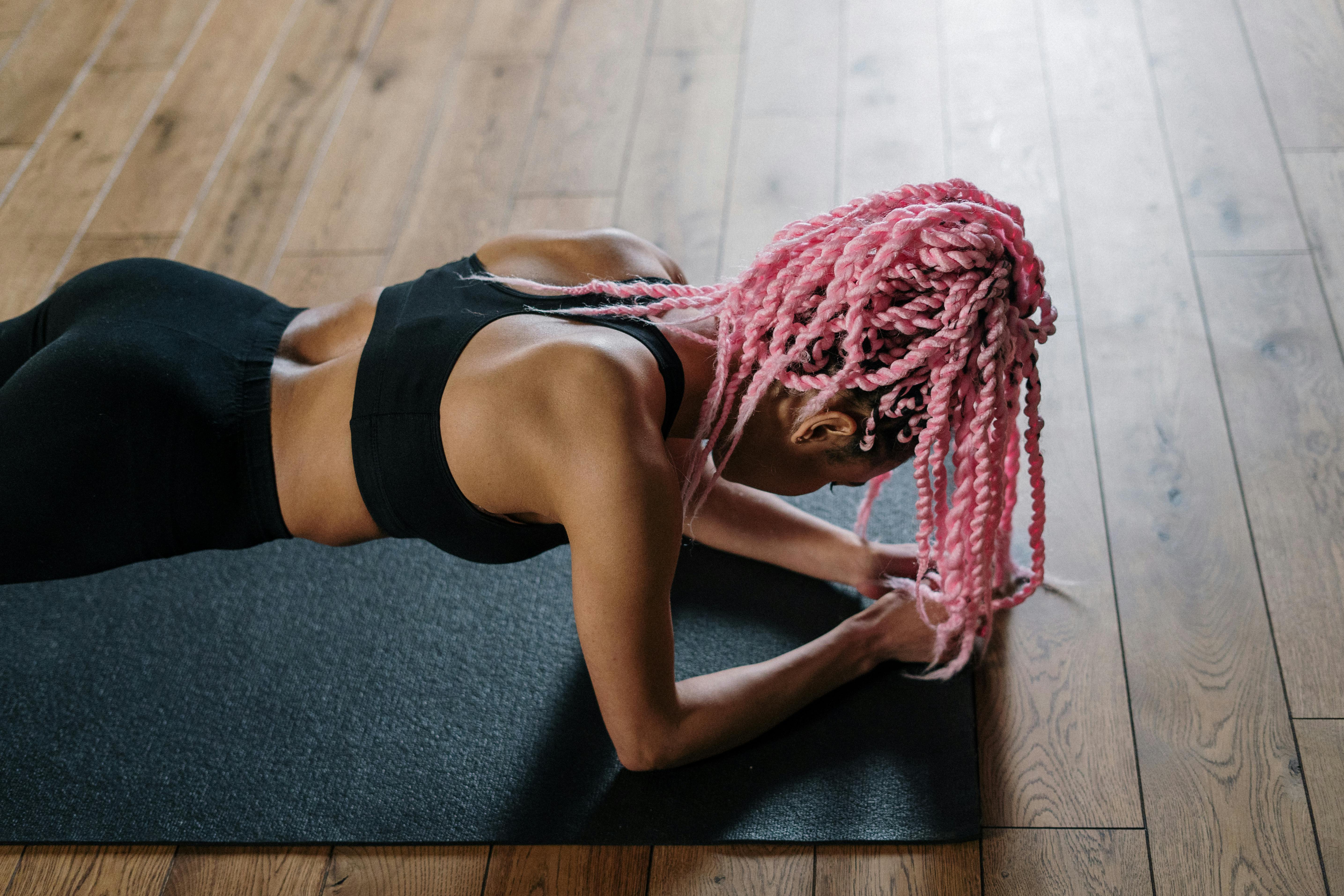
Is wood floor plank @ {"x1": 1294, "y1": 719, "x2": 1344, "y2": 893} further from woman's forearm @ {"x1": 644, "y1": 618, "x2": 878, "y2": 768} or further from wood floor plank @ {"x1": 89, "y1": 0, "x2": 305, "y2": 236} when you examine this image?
wood floor plank @ {"x1": 89, "y1": 0, "x2": 305, "y2": 236}

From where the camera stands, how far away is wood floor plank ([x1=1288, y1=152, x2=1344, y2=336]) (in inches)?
71.7

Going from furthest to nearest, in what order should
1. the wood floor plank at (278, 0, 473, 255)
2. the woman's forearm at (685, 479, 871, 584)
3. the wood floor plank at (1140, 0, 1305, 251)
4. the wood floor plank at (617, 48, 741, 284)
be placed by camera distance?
the wood floor plank at (278, 0, 473, 255) < the wood floor plank at (617, 48, 741, 284) < the wood floor plank at (1140, 0, 1305, 251) < the woman's forearm at (685, 479, 871, 584)

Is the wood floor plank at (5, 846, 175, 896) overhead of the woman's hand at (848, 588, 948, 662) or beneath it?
beneath

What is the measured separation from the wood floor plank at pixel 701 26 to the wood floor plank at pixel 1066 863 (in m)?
1.78

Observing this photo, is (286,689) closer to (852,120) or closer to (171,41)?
(852,120)

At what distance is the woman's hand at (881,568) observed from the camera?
1.50 meters

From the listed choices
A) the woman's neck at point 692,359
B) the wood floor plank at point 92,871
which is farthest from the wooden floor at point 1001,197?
the woman's neck at point 692,359

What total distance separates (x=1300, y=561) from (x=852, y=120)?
121 centimetres

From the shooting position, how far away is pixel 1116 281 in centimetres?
189

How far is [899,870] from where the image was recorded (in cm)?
126

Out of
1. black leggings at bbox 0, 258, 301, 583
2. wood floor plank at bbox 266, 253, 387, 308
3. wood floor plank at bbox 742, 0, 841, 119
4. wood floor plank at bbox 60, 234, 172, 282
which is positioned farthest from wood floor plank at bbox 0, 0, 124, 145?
wood floor plank at bbox 742, 0, 841, 119

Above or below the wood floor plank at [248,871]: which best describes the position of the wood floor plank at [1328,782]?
above

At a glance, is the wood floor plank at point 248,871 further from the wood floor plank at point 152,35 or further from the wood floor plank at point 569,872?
the wood floor plank at point 152,35

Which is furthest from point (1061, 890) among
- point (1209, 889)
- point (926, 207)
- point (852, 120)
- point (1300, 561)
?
point (852, 120)
